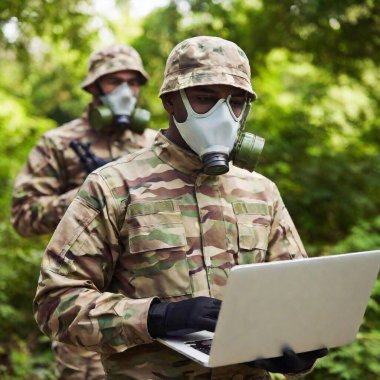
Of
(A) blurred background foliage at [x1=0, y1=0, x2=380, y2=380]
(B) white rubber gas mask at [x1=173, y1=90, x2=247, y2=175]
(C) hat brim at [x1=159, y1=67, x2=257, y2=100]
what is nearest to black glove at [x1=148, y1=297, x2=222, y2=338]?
(B) white rubber gas mask at [x1=173, y1=90, x2=247, y2=175]

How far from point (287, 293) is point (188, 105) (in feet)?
2.77

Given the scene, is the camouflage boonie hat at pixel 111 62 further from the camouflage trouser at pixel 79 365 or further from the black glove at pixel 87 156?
the camouflage trouser at pixel 79 365

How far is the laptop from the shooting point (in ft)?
6.28

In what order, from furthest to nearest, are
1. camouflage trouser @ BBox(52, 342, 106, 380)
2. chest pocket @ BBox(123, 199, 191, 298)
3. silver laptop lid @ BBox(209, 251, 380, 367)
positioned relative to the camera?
camouflage trouser @ BBox(52, 342, 106, 380) → chest pocket @ BBox(123, 199, 191, 298) → silver laptop lid @ BBox(209, 251, 380, 367)

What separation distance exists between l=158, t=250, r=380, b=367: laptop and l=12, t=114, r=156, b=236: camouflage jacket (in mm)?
2266

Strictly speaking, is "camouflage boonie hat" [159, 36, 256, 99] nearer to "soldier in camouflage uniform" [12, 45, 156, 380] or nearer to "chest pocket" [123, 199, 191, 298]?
"chest pocket" [123, 199, 191, 298]

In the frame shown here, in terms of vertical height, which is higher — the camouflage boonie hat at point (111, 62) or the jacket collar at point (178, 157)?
the camouflage boonie hat at point (111, 62)

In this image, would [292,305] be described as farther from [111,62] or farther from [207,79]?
[111,62]

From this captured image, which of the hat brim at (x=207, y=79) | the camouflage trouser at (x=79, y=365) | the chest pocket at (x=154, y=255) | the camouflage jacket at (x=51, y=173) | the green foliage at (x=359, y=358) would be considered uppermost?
the hat brim at (x=207, y=79)

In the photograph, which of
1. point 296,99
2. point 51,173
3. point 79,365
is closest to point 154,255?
point 79,365

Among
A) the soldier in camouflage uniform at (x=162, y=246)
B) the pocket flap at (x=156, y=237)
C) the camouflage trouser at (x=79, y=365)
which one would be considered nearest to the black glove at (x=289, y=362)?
the soldier in camouflage uniform at (x=162, y=246)

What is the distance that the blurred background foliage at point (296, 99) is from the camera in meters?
6.69

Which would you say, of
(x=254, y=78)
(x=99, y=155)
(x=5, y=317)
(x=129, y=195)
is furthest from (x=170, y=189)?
(x=254, y=78)

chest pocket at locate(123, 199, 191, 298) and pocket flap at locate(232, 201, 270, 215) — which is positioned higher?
pocket flap at locate(232, 201, 270, 215)
